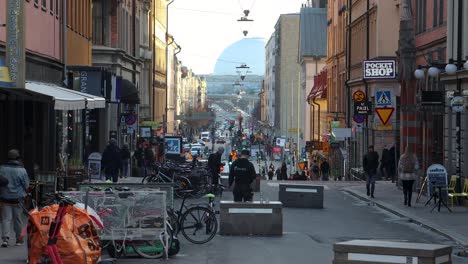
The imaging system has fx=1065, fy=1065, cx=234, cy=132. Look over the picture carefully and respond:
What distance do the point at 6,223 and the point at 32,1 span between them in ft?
41.8

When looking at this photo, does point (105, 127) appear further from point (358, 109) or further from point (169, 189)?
point (169, 189)

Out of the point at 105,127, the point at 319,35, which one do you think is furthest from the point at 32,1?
the point at 319,35

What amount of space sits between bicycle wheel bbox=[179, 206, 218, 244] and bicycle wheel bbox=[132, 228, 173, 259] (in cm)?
174

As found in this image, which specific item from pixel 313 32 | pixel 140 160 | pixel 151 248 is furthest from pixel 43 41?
pixel 313 32

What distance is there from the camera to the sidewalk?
23359mm

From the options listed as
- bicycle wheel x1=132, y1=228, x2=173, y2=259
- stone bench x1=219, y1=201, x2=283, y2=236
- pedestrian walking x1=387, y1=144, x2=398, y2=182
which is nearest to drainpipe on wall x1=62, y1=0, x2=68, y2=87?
stone bench x1=219, y1=201, x2=283, y2=236

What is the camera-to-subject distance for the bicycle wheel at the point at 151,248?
1689 cm

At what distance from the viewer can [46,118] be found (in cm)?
3378

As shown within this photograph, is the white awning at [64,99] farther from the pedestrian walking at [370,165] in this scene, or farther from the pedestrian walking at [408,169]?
the pedestrian walking at [370,165]

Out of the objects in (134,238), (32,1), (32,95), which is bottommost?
(134,238)

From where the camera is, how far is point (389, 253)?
33.4 ft

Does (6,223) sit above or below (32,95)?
below

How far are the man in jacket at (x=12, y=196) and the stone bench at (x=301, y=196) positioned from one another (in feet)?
44.1

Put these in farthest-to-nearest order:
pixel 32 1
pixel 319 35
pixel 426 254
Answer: pixel 319 35 < pixel 32 1 < pixel 426 254
